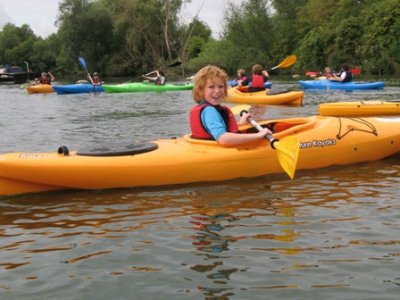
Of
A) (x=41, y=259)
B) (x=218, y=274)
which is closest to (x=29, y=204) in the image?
(x=41, y=259)

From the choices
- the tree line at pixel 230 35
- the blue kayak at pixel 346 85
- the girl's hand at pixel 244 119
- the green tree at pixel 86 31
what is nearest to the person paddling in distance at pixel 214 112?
the girl's hand at pixel 244 119

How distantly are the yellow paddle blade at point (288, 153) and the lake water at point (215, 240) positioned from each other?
270mm

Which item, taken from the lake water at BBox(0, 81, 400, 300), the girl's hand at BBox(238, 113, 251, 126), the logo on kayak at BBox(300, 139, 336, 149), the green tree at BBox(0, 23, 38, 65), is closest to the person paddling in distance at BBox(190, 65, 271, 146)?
the girl's hand at BBox(238, 113, 251, 126)

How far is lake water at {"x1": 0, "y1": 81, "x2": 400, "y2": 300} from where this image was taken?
276 centimetres

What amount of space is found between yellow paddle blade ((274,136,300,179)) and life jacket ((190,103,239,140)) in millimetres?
620

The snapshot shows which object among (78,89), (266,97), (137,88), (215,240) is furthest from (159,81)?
(215,240)

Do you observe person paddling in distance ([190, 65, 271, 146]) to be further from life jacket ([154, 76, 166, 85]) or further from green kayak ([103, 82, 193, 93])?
life jacket ([154, 76, 166, 85])

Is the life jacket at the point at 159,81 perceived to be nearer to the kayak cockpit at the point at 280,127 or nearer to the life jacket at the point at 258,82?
the life jacket at the point at 258,82

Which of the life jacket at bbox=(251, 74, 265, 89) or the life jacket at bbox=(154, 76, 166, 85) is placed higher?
the life jacket at bbox=(154, 76, 166, 85)

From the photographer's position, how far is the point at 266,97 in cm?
1270

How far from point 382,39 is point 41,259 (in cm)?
2781

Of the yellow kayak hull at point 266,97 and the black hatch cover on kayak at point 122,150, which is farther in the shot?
the yellow kayak hull at point 266,97

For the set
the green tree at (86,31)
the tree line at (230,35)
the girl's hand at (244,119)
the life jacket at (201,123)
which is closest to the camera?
the life jacket at (201,123)

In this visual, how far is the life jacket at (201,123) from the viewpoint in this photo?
4.84 m
